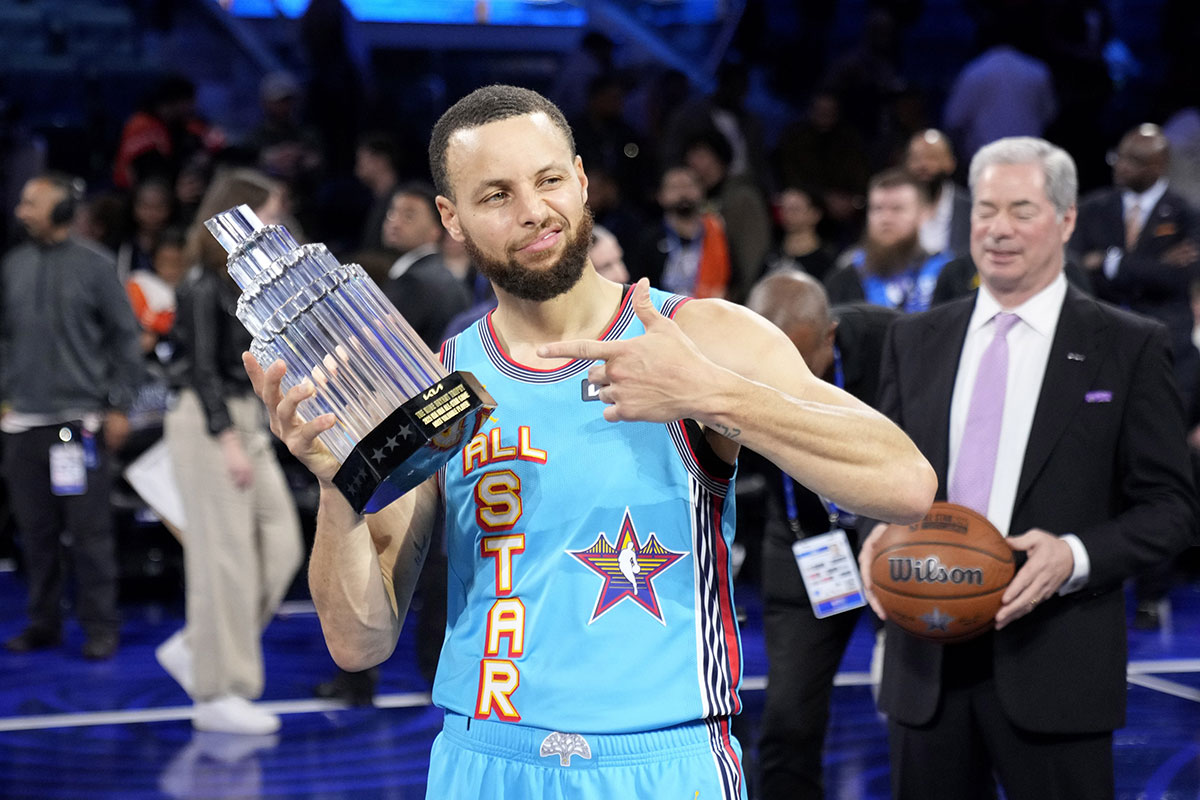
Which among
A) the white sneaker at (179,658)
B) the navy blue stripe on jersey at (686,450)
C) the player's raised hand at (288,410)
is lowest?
the white sneaker at (179,658)

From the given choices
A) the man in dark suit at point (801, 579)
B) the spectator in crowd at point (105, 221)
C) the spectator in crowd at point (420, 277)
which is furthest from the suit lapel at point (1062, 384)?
the spectator in crowd at point (105, 221)

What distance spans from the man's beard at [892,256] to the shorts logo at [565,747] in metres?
4.88

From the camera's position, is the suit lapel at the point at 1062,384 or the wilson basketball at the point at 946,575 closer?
the wilson basketball at the point at 946,575

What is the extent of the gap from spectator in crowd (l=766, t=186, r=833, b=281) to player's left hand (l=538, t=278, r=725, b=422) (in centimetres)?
669

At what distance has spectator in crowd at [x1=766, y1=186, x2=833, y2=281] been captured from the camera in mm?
8805

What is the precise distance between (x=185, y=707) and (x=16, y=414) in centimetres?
198

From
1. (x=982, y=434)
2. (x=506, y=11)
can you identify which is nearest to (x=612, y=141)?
(x=506, y=11)

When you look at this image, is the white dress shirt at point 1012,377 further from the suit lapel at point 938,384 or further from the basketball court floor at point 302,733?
the basketball court floor at point 302,733

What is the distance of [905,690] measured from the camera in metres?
3.48

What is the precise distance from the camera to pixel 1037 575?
3.23m

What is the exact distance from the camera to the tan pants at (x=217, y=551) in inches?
242

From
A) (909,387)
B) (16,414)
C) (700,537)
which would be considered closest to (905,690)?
(909,387)

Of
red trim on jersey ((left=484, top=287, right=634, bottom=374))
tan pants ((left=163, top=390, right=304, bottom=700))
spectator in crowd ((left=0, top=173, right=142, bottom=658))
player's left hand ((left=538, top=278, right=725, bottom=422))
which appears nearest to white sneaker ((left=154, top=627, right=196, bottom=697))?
tan pants ((left=163, top=390, right=304, bottom=700))

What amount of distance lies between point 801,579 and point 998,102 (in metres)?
6.56
